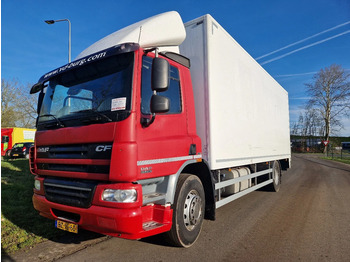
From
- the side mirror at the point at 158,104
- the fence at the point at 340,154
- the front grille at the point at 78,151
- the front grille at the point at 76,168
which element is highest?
the side mirror at the point at 158,104

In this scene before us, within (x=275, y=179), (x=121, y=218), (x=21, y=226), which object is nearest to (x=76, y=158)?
(x=121, y=218)

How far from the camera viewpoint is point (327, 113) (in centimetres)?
4144

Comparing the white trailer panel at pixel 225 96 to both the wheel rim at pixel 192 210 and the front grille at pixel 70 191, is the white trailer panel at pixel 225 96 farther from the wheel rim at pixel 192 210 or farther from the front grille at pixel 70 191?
the front grille at pixel 70 191

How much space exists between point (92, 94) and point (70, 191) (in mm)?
1232

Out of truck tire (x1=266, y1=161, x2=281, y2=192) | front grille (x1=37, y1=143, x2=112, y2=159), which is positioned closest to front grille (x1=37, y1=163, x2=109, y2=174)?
front grille (x1=37, y1=143, x2=112, y2=159)

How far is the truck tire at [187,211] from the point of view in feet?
10.6

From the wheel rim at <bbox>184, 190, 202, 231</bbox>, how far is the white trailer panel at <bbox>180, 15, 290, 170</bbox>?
68 centimetres

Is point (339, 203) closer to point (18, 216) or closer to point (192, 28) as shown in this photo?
point (192, 28)

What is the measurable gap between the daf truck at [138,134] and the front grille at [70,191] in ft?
0.05

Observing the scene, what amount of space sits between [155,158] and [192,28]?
2.60 meters

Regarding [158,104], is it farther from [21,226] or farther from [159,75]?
[21,226]

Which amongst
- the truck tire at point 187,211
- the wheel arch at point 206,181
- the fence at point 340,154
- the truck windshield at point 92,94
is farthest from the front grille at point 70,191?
the fence at point 340,154

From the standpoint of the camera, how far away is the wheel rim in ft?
11.4

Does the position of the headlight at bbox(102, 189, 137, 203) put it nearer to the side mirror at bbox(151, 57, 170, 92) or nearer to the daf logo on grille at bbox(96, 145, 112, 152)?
the daf logo on grille at bbox(96, 145, 112, 152)
